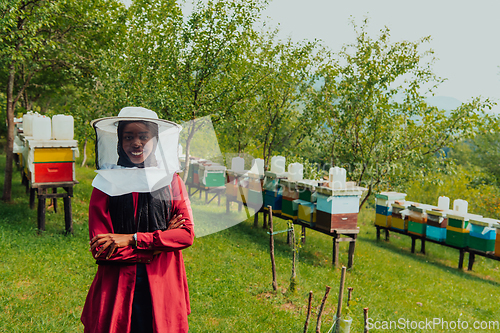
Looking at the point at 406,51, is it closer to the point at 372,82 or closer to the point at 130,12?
the point at 372,82

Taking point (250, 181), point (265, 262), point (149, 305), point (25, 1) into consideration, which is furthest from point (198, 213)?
point (149, 305)

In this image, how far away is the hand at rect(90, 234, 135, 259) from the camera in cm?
205

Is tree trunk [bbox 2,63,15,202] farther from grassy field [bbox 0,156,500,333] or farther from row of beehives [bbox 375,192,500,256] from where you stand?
row of beehives [bbox 375,192,500,256]

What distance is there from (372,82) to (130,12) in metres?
6.63

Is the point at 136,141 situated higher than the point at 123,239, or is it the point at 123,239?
the point at 136,141

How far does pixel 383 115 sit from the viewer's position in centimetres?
907

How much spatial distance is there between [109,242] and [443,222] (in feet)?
28.7

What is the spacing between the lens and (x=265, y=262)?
7.01 m

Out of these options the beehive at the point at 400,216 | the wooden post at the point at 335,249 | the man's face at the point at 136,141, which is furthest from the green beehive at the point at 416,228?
the man's face at the point at 136,141

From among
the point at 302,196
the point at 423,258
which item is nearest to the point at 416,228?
the point at 423,258

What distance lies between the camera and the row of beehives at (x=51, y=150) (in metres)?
6.37

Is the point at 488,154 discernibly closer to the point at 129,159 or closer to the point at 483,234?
the point at 483,234

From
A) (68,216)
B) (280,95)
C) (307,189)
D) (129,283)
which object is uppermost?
(280,95)
